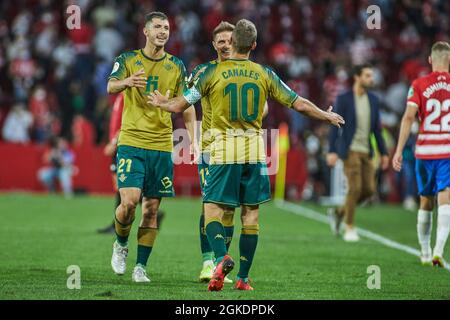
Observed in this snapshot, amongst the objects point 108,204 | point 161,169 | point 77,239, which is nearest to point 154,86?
point 161,169

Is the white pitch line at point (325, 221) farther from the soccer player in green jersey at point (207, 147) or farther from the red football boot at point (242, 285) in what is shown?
the red football boot at point (242, 285)

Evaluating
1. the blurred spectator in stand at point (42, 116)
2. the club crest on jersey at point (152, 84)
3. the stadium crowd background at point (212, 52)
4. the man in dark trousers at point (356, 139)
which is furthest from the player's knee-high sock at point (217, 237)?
the blurred spectator in stand at point (42, 116)

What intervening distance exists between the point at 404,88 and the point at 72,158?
910 centimetres

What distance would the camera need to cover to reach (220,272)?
342 inches

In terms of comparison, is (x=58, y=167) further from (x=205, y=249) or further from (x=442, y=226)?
(x=205, y=249)

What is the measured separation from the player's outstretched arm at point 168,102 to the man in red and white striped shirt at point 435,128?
127 inches

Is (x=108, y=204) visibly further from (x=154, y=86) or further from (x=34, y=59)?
(x=154, y=86)

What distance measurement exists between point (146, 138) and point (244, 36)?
162cm

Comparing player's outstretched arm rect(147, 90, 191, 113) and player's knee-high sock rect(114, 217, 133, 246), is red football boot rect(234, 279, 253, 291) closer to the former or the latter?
player's knee-high sock rect(114, 217, 133, 246)

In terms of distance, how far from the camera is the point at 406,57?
98.5 feet

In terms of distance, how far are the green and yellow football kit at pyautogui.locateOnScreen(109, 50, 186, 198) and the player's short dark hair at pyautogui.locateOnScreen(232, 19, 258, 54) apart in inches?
46.2

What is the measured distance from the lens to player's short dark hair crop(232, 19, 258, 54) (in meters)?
8.89

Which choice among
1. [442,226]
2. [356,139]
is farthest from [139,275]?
[356,139]

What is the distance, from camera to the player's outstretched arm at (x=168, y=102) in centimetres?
902
